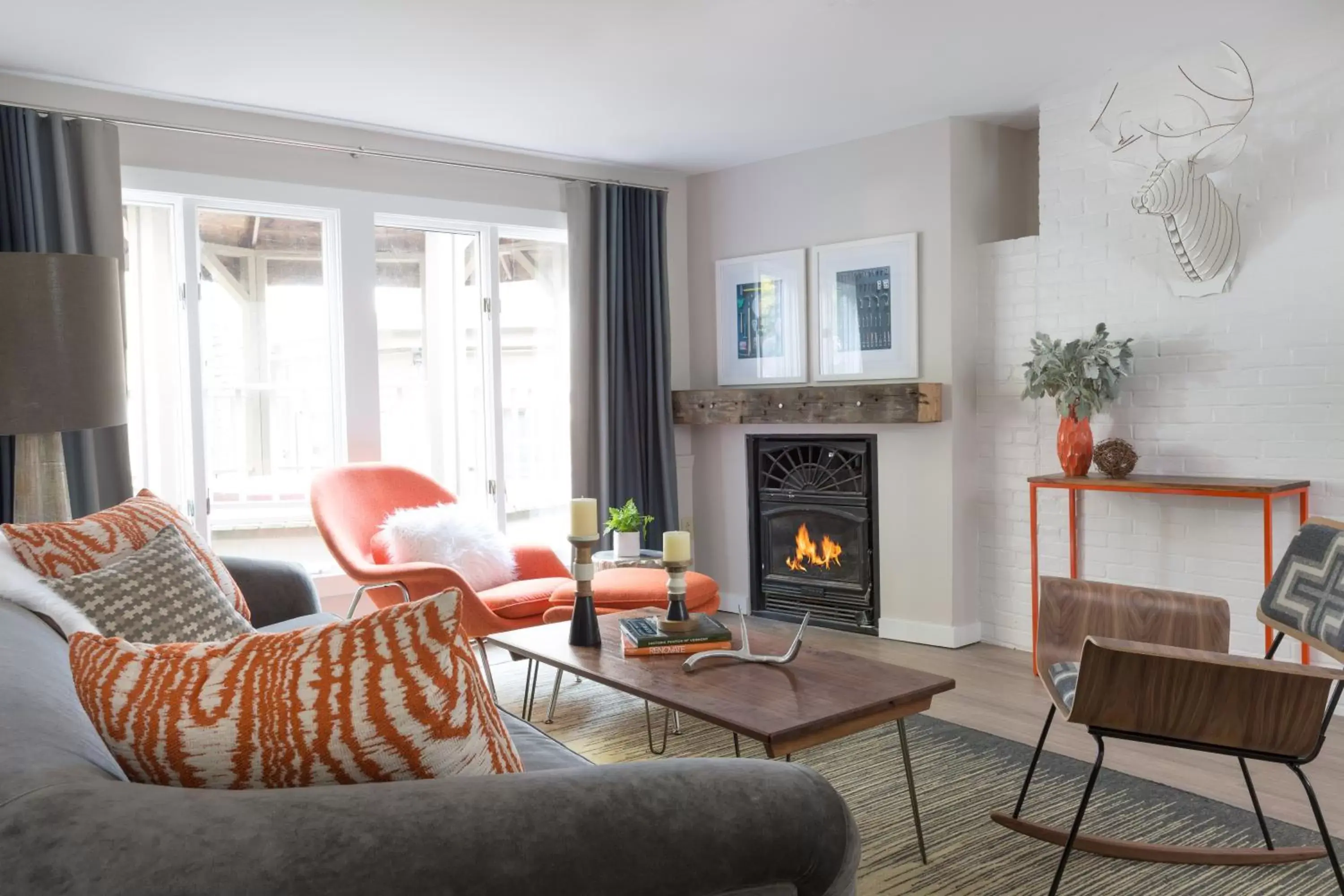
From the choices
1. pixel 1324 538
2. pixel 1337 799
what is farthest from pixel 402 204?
pixel 1337 799

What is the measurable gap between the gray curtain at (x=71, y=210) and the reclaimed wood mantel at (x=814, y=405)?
2694mm

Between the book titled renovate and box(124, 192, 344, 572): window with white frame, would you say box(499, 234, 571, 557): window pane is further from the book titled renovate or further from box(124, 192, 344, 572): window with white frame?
the book titled renovate

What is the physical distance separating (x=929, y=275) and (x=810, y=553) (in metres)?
Answer: 1.48

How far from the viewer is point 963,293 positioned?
468 centimetres

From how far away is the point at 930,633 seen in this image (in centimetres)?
477

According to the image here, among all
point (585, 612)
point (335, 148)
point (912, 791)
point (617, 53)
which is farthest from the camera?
point (335, 148)

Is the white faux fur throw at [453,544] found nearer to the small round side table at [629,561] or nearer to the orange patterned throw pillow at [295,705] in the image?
the small round side table at [629,561]

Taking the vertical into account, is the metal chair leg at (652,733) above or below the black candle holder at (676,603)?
below

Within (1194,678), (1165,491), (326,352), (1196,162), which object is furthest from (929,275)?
(1194,678)

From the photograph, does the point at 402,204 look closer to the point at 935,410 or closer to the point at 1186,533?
the point at 935,410

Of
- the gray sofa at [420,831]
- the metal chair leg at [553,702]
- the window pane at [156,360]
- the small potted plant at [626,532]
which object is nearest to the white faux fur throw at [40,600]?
the gray sofa at [420,831]

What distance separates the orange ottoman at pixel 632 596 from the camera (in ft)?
12.6

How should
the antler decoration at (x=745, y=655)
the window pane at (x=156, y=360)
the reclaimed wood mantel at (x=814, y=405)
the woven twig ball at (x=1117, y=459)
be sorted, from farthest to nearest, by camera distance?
1. the reclaimed wood mantel at (x=814, y=405)
2. the window pane at (x=156, y=360)
3. the woven twig ball at (x=1117, y=459)
4. the antler decoration at (x=745, y=655)

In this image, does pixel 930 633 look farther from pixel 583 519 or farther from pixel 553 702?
pixel 583 519
